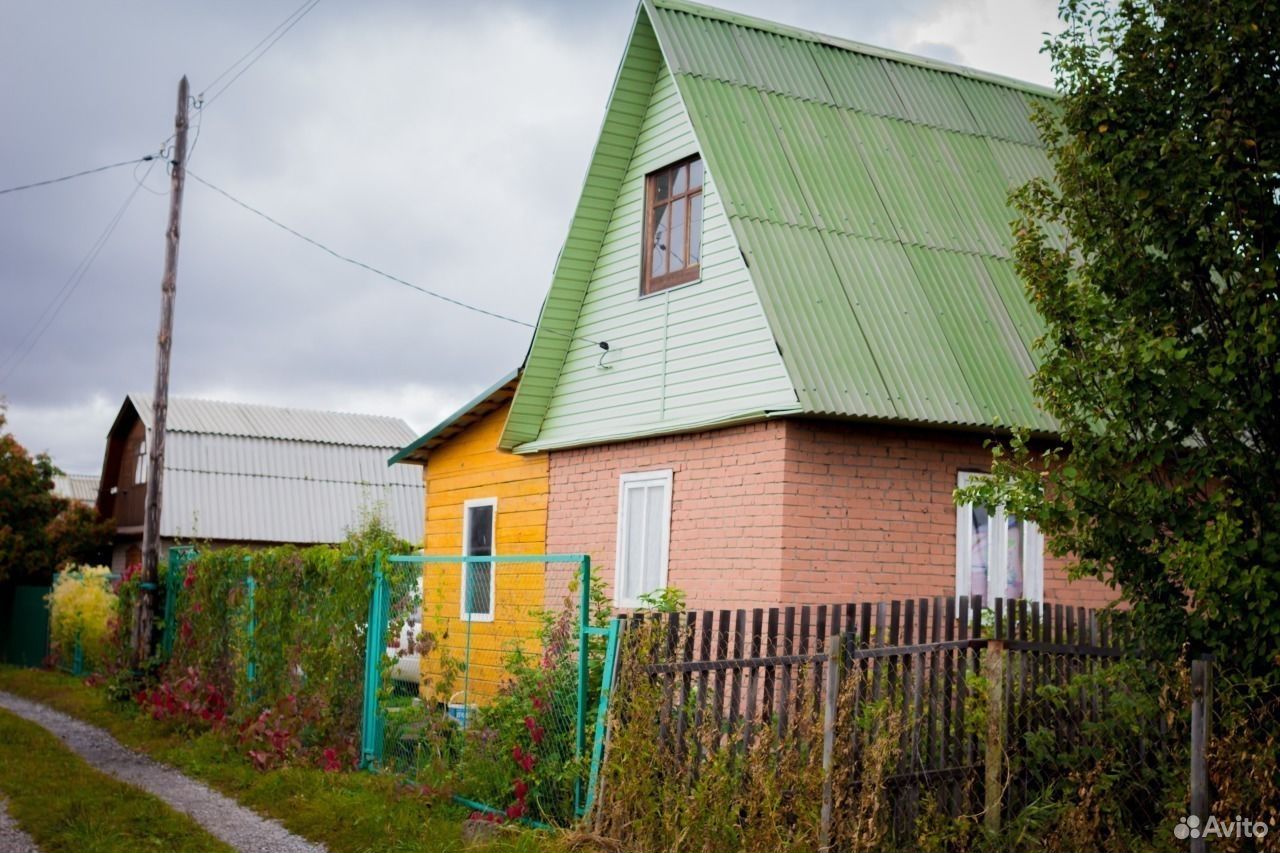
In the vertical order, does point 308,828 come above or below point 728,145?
below

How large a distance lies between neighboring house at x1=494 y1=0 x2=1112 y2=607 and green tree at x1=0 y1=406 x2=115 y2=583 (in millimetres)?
18850

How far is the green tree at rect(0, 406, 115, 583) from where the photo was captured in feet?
101

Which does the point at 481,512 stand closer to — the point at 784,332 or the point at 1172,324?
the point at 784,332

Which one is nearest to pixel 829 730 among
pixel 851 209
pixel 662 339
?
pixel 662 339

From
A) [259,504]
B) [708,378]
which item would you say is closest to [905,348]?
[708,378]

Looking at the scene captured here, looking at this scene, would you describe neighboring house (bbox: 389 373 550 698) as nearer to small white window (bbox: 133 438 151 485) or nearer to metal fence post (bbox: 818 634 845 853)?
metal fence post (bbox: 818 634 845 853)

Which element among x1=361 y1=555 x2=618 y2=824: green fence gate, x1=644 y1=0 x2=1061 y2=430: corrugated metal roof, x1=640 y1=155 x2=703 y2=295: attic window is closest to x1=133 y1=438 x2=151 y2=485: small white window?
x1=640 y1=155 x2=703 y2=295: attic window

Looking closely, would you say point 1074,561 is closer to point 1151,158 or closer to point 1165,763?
point 1165,763

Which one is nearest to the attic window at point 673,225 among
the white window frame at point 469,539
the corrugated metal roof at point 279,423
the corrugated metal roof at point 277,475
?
the white window frame at point 469,539

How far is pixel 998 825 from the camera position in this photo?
26.6 feet

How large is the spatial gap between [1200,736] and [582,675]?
13.2 feet

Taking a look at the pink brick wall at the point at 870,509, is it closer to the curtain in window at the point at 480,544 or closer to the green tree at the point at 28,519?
the curtain in window at the point at 480,544

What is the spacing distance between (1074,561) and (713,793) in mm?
6958

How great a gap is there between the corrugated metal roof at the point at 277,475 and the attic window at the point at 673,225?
24255mm
